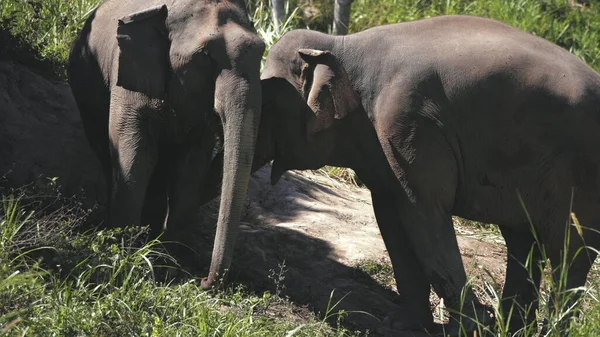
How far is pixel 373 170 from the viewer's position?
→ 7578 millimetres

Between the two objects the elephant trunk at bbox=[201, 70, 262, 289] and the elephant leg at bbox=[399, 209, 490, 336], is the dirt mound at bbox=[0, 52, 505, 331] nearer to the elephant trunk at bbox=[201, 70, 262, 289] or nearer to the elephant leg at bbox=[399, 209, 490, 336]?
the elephant leg at bbox=[399, 209, 490, 336]

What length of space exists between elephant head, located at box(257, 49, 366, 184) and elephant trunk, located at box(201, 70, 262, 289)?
0.47 metres

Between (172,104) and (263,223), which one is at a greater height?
(172,104)

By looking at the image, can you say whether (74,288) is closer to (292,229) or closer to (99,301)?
(99,301)

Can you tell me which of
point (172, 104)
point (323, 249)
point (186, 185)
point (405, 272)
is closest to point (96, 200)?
point (186, 185)

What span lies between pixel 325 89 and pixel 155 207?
1826mm

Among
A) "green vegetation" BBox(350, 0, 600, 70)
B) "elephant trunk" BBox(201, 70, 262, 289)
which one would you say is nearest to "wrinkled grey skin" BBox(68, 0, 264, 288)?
"elephant trunk" BBox(201, 70, 262, 289)

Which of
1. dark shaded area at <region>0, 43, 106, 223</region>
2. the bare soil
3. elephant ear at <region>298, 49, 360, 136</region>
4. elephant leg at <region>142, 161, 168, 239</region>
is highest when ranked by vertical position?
elephant ear at <region>298, 49, 360, 136</region>

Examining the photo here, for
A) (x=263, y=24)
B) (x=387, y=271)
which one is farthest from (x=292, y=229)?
(x=263, y=24)

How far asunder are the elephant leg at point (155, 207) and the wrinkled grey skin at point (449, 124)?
112 cm

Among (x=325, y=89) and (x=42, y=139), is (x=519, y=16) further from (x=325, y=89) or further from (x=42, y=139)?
(x=42, y=139)

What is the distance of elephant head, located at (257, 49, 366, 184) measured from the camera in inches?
291

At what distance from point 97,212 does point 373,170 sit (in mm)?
2298

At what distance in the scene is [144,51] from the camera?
7.40m
